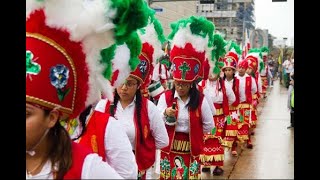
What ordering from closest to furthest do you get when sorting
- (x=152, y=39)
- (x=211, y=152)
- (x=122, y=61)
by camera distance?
(x=122, y=61) → (x=152, y=39) → (x=211, y=152)

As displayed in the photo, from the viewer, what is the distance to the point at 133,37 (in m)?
3.72

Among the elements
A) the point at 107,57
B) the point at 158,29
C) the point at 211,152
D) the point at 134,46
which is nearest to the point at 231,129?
the point at 211,152

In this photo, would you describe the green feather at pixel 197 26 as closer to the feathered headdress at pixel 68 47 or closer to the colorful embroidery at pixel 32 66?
the feathered headdress at pixel 68 47

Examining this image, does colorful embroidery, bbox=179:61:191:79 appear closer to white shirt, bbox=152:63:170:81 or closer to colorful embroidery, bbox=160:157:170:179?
colorful embroidery, bbox=160:157:170:179

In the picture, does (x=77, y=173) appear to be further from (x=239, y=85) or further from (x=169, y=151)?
(x=239, y=85)

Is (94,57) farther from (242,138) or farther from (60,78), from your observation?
(242,138)

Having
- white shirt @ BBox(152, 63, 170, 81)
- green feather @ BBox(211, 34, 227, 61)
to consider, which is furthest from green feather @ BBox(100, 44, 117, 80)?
white shirt @ BBox(152, 63, 170, 81)

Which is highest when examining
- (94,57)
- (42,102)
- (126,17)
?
(126,17)

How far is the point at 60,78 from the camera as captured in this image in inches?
104

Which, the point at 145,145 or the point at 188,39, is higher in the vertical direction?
the point at 188,39

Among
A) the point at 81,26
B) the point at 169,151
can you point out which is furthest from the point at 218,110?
the point at 81,26

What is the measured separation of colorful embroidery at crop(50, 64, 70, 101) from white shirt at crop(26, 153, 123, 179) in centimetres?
36

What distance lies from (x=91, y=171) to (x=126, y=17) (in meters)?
1.02

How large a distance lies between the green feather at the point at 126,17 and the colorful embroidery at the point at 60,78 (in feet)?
1.54
